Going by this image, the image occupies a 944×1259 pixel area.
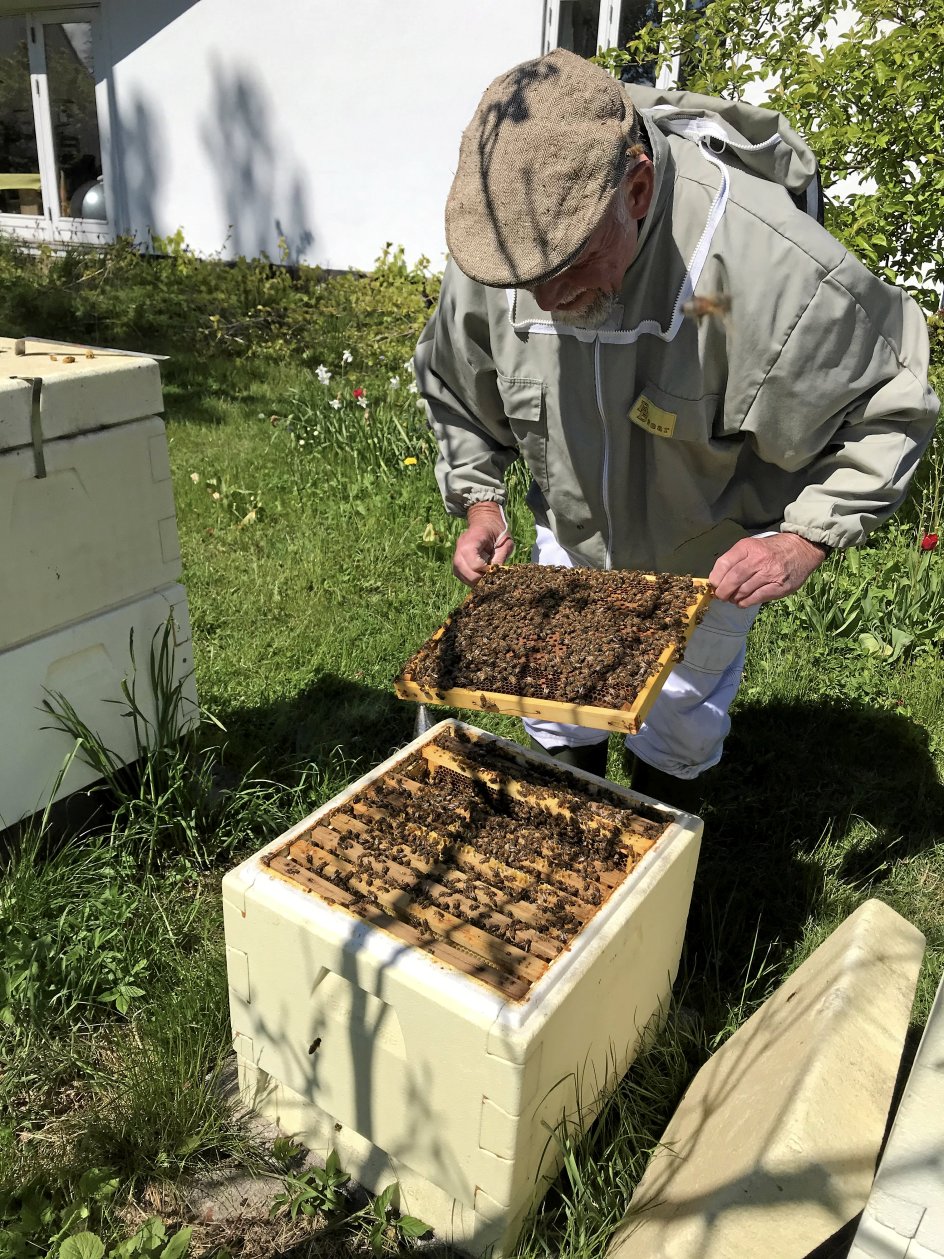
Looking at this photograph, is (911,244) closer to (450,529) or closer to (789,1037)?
(450,529)

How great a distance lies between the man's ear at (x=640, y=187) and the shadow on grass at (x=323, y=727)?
6.14 feet

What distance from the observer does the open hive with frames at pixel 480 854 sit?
1.74 m

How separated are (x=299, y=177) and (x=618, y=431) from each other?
8.34 meters

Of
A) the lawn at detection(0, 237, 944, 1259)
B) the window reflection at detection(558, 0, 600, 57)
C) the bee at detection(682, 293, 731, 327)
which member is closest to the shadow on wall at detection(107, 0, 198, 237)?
the window reflection at detection(558, 0, 600, 57)

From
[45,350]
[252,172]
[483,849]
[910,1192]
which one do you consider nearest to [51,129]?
[252,172]

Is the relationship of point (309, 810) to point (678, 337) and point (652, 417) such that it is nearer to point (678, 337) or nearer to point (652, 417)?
point (652, 417)

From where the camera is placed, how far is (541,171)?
1.77 metres

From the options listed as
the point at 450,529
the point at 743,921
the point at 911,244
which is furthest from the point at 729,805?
the point at 911,244

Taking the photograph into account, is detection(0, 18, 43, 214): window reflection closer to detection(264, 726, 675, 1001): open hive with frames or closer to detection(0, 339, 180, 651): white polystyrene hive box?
detection(0, 339, 180, 651): white polystyrene hive box

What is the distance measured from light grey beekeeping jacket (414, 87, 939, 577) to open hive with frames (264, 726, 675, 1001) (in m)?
0.72

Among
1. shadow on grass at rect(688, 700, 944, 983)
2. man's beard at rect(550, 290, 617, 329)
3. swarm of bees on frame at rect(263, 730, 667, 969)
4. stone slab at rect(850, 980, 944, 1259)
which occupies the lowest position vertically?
shadow on grass at rect(688, 700, 944, 983)

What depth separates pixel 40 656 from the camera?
232 cm

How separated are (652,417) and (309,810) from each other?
1.59 meters

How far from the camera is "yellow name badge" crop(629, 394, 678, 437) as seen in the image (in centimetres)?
215
